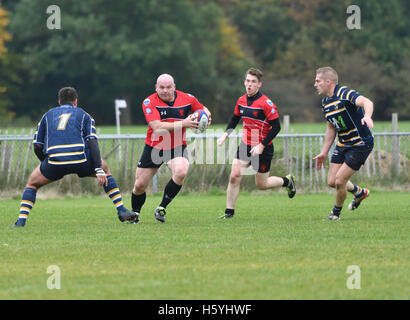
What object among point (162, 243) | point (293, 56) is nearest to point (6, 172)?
point (162, 243)

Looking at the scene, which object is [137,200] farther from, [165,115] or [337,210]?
[337,210]

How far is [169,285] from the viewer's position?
676cm

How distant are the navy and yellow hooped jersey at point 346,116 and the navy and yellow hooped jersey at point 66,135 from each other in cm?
317

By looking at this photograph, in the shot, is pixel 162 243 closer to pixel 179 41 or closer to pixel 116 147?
pixel 116 147

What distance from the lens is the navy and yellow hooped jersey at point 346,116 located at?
11.4m

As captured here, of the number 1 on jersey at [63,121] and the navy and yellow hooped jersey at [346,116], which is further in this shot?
the navy and yellow hooped jersey at [346,116]

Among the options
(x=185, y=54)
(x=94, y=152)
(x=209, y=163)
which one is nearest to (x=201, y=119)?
(x=94, y=152)

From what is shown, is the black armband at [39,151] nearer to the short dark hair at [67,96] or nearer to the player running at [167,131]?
the short dark hair at [67,96]

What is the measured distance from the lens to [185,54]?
61656 mm

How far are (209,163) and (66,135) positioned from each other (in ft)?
30.2

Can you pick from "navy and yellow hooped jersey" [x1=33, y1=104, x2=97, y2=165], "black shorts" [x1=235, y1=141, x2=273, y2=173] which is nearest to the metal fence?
"black shorts" [x1=235, y1=141, x2=273, y2=173]

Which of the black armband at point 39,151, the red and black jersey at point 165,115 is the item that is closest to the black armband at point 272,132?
the red and black jersey at point 165,115

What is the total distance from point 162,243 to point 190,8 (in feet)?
181
